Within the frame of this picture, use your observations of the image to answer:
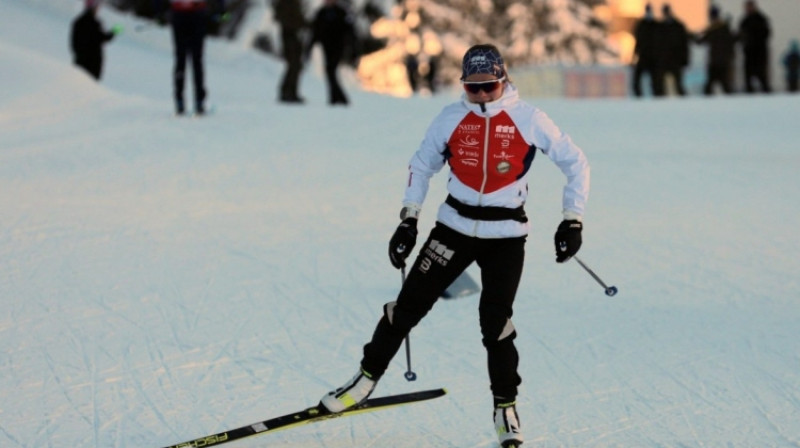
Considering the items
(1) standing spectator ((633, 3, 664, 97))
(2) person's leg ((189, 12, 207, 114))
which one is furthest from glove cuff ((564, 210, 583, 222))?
(1) standing spectator ((633, 3, 664, 97))

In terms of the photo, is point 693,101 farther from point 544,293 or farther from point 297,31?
point 544,293

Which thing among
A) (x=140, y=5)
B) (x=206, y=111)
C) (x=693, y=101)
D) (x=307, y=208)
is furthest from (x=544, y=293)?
(x=140, y=5)

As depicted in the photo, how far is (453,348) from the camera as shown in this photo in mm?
6051

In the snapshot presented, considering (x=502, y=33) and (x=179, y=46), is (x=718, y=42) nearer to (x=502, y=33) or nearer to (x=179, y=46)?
(x=179, y=46)

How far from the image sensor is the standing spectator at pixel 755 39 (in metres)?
18.1

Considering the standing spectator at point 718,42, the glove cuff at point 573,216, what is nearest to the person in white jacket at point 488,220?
the glove cuff at point 573,216

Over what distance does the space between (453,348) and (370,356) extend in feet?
5.24

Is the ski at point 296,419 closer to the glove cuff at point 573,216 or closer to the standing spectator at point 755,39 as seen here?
the glove cuff at point 573,216

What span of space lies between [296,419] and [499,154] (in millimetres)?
1230

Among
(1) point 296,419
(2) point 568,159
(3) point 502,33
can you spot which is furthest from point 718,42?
(3) point 502,33

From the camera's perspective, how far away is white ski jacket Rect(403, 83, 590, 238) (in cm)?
436

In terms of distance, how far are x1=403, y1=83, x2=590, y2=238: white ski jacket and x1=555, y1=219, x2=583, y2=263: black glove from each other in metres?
0.04

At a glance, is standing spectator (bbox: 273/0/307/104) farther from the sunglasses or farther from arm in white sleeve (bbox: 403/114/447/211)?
the sunglasses

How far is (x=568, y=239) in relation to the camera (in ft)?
14.3
